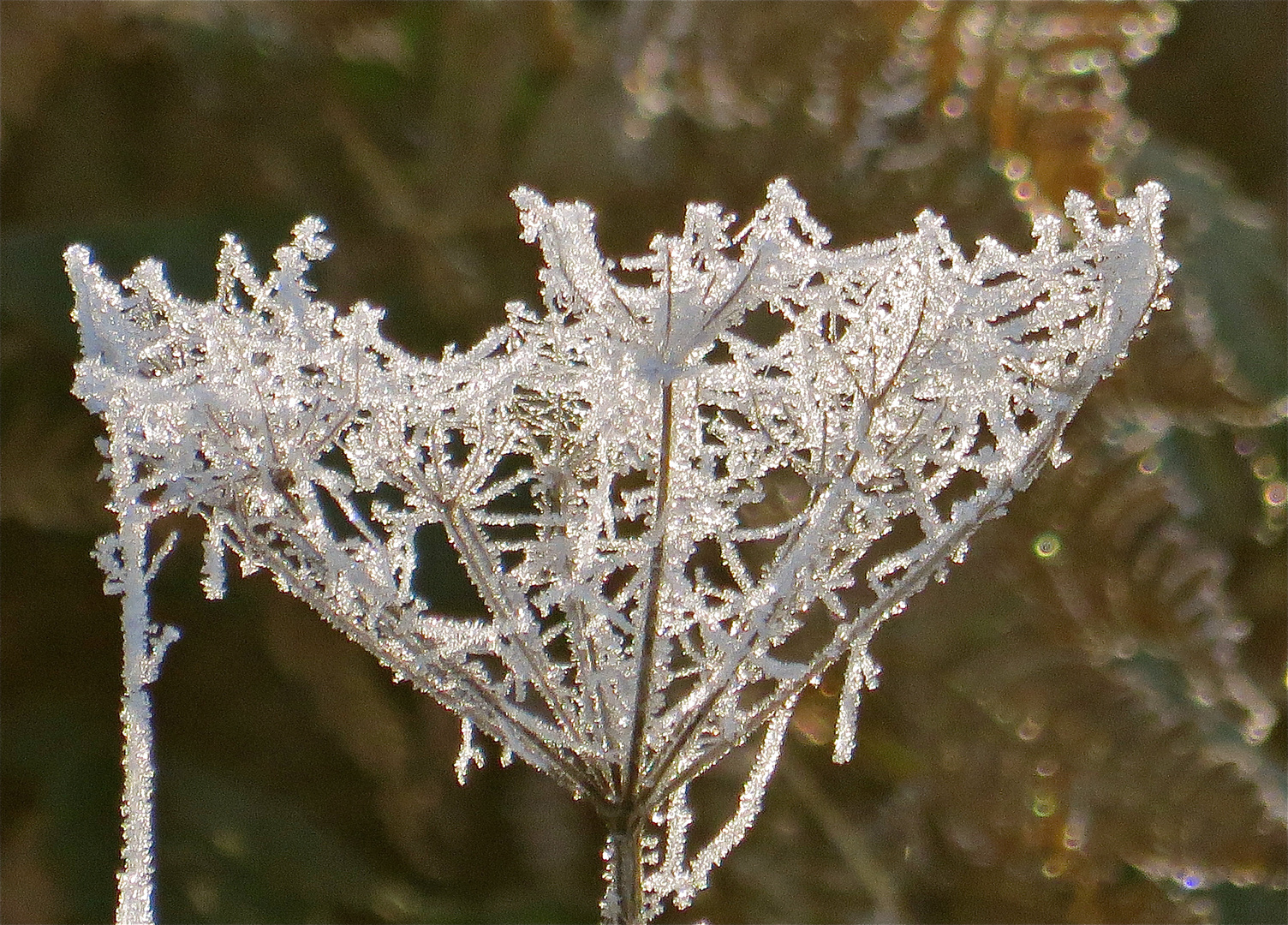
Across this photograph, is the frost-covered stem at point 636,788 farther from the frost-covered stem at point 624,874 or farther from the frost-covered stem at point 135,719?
the frost-covered stem at point 135,719

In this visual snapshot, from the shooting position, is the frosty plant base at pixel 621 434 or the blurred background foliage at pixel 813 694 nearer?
the frosty plant base at pixel 621 434

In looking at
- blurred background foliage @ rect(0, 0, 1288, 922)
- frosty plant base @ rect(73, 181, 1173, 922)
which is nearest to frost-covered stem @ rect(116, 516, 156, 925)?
frosty plant base @ rect(73, 181, 1173, 922)

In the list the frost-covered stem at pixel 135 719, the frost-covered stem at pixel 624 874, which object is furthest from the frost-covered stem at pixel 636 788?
the frost-covered stem at pixel 135 719

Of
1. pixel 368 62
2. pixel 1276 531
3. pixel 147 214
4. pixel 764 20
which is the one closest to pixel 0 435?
pixel 147 214

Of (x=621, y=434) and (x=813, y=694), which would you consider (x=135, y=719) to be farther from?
(x=813, y=694)

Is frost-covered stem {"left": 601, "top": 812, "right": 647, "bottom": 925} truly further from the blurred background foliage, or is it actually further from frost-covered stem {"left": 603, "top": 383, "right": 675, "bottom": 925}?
the blurred background foliage

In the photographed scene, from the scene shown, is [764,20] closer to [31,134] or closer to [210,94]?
[210,94]
